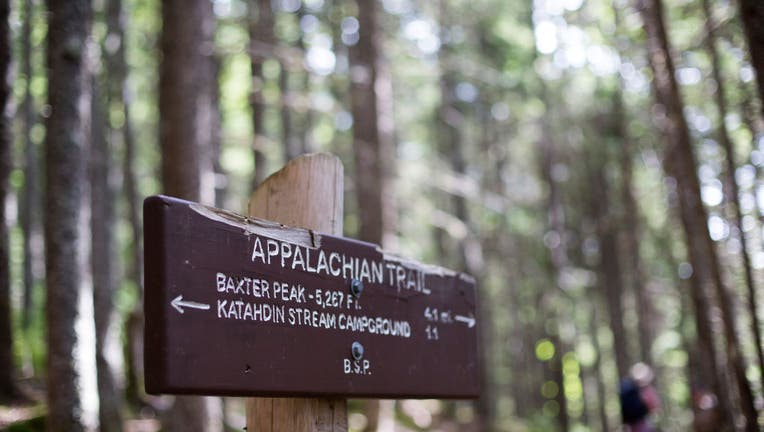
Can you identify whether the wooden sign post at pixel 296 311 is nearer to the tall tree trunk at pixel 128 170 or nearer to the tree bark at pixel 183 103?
the tree bark at pixel 183 103

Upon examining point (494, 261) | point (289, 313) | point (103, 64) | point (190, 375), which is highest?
point (103, 64)

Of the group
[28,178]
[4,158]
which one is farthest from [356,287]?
[28,178]

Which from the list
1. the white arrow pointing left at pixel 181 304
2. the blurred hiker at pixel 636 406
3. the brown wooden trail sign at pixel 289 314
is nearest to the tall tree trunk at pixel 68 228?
the brown wooden trail sign at pixel 289 314

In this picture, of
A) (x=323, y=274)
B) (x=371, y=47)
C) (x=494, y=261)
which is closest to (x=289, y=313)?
(x=323, y=274)

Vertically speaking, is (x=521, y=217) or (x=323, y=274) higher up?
(x=521, y=217)

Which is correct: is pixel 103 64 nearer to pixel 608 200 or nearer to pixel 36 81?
pixel 36 81

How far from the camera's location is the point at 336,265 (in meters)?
3.15

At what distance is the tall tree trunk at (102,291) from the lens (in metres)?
10.3

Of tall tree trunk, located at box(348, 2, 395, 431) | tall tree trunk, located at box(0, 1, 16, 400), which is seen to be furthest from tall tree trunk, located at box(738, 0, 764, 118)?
tall tree trunk, located at box(348, 2, 395, 431)

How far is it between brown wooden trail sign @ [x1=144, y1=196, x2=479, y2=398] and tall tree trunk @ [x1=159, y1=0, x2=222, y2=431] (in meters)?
5.16

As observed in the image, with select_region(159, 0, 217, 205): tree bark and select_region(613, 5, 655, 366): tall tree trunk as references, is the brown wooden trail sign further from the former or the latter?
select_region(613, 5, 655, 366): tall tree trunk

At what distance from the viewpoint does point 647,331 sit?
21828 mm

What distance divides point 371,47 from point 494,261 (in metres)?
18.9

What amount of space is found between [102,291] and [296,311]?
10.5 m
